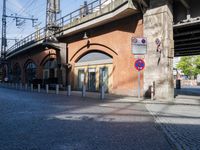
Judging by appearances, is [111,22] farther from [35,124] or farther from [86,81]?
[35,124]

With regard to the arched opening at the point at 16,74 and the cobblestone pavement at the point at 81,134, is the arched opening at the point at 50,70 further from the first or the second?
the cobblestone pavement at the point at 81,134

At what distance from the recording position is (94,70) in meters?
24.4

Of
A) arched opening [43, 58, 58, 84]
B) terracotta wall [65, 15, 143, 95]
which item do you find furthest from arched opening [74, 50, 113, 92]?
arched opening [43, 58, 58, 84]

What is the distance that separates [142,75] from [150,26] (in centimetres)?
331

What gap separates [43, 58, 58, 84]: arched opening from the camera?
29625mm

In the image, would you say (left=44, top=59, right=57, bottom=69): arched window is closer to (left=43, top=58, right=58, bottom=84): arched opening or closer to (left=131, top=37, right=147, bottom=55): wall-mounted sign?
(left=43, top=58, right=58, bottom=84): arched opening

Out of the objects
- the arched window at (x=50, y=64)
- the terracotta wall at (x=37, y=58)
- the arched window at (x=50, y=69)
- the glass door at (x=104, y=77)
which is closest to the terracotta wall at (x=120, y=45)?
the glass door at (x=104, y=77)

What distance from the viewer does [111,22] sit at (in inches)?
829

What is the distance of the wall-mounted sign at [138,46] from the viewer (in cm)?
1441

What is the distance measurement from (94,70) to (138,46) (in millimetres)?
10306

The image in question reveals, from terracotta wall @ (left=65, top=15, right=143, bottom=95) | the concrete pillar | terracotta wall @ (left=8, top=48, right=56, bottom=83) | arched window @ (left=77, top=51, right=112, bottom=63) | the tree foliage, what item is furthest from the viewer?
the tree foliage

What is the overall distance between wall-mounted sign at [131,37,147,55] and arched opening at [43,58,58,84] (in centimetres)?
1630

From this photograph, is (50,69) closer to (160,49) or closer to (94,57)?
(94,57)

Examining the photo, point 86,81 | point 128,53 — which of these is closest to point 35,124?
point 128,53
